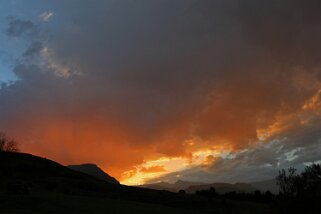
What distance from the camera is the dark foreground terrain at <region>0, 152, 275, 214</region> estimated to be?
4159 cm

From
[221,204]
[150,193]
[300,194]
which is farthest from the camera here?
[150,193]

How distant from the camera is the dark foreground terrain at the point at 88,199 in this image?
136ft

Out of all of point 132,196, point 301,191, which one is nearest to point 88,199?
point 132,196

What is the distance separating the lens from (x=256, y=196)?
74.4m

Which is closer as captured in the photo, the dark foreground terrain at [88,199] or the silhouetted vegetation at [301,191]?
the silhouetted vegetation at [301,191]

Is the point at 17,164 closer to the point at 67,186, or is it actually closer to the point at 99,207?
the point at 67,186

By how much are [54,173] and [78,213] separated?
167ft

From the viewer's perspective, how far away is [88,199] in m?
48.2

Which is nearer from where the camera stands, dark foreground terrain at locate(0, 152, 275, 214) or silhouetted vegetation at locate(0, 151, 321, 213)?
silhouetted vegetation at locate(0, 151, 321, 213)

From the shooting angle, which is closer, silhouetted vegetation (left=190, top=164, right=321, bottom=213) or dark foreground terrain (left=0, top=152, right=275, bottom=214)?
silhouetted vegetation (left=190, top=164, right=321, bottom=213)

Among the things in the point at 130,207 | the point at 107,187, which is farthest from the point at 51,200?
the point at 107,187

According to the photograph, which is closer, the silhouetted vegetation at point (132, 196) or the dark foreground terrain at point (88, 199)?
the silhouetted vegetation at point (132, 196)

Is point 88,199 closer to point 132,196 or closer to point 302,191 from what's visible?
point 132,196

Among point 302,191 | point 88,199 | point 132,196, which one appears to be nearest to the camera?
point 302,191
